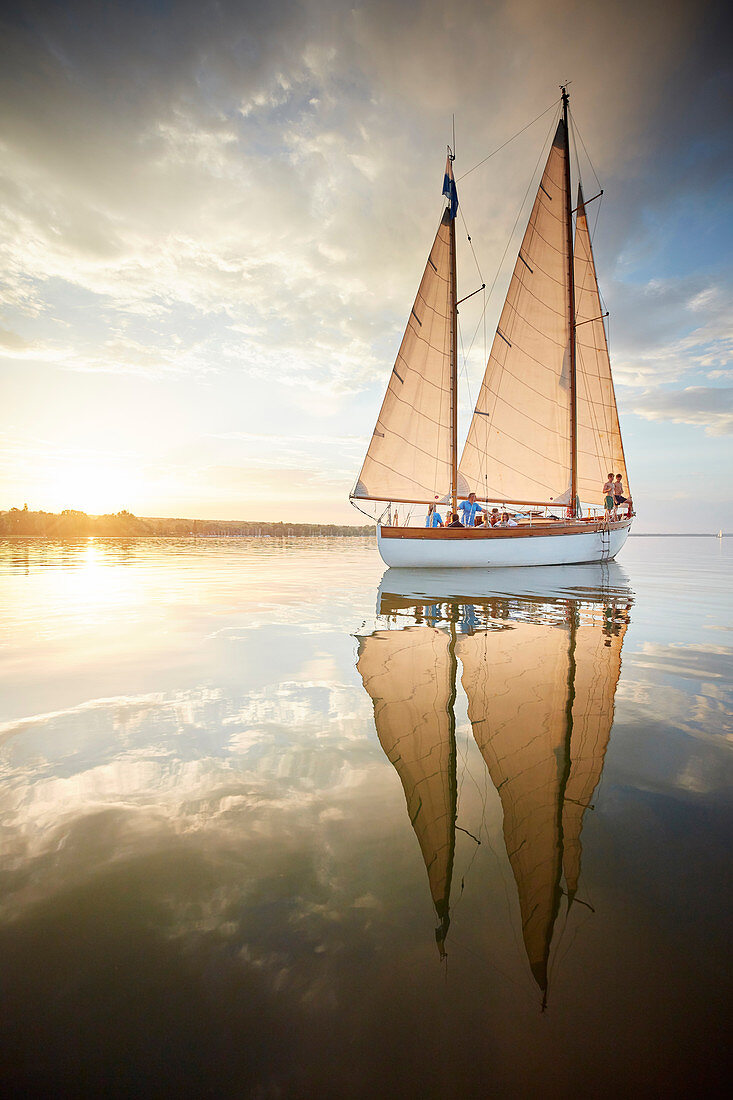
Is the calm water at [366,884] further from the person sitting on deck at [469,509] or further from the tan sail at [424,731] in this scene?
the person sitting on deck at [469,509]

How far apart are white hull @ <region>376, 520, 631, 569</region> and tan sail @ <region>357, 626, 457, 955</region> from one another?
38.2 ft

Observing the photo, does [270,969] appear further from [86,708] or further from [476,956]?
[86,708]

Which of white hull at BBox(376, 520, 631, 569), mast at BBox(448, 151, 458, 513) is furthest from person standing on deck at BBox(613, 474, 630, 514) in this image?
mast at BBox(448, 151, 458, 513)

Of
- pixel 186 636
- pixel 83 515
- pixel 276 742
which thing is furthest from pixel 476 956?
pixel 83 515

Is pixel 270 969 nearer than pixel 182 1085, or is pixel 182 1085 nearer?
pixel 182 1085

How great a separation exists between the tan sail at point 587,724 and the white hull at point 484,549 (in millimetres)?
10847

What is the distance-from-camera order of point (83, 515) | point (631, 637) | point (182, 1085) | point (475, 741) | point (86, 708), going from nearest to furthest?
point (182, 1085) < point (475, 741) < point (86, 708) < point (631, 637) < point (83, 515)

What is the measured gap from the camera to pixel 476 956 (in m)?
1.85

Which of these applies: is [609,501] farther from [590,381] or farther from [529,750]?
[529,750]

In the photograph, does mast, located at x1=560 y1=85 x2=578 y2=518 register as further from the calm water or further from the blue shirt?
the calm water

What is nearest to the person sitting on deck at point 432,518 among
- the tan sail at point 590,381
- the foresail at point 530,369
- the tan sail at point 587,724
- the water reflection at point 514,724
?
the foresail at point 530,369

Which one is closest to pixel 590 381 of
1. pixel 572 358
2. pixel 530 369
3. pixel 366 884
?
pixel 572 358

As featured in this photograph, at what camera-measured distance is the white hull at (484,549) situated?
19062 mm

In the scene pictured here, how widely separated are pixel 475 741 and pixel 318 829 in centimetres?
155
